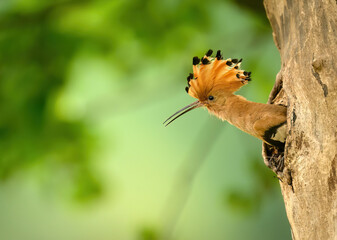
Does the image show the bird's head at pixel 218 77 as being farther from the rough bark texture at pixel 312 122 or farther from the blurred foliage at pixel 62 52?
the blurred foliage at pixel 62 52

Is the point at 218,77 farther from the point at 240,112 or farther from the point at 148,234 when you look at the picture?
the point at 148,234

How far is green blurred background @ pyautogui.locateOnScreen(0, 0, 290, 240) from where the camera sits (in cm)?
136

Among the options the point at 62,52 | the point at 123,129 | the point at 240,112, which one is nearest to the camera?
the point at 240,112

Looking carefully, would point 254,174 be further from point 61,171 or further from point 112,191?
point 61,171

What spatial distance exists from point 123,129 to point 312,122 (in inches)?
48.4

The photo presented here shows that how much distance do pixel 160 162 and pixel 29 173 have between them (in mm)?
585

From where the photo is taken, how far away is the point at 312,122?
70 cm

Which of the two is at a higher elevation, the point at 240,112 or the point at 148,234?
the point at 240,112

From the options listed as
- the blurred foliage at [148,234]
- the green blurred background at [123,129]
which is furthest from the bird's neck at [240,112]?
the blurred foliage at [148,234]

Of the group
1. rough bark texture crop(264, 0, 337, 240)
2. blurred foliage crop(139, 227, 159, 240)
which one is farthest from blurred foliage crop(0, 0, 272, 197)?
rough bark texture crop(264, 0, 337, 240)

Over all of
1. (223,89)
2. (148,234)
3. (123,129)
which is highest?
(123,129)

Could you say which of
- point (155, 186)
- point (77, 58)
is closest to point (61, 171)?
point (77, 58)

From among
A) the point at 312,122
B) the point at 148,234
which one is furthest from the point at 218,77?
the point at 148,234

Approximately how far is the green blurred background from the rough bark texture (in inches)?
23.4
